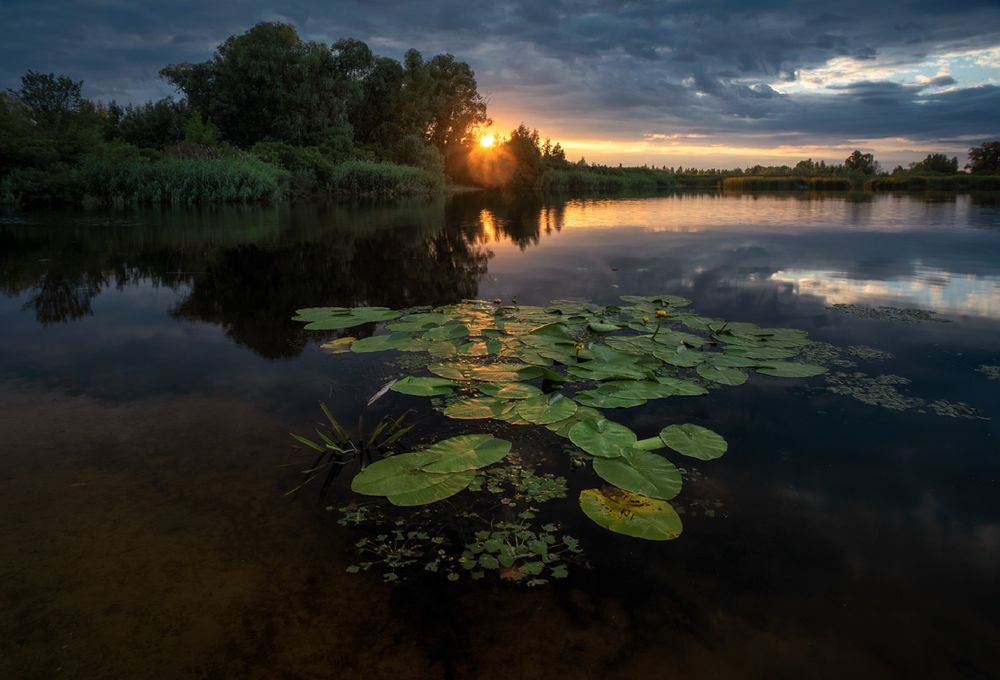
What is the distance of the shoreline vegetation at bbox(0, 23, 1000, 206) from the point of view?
61.4 ft

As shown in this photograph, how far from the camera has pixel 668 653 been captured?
63.6 inches

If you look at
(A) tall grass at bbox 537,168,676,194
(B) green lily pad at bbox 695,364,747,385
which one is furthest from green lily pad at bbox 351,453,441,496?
(A) tall grass at bbox 537,168,676,194

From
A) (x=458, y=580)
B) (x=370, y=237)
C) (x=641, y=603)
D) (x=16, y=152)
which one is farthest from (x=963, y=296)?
(x=16, y=152)

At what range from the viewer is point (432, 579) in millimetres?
1903

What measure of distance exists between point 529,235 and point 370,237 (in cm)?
360

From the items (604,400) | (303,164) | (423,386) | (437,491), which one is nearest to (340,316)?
(423,386)

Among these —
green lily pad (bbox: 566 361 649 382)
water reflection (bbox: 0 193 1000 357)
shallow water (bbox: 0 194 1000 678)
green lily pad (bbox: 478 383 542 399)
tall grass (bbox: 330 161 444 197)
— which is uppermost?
tall grass (bbox: 330 161 444 197)

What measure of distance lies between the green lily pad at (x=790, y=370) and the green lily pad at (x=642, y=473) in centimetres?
167

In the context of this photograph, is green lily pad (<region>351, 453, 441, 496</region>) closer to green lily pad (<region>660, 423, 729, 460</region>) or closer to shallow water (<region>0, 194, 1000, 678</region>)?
shallow water (<region>0, 194, 1000, 678</region>)

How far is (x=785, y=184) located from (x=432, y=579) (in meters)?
54.8

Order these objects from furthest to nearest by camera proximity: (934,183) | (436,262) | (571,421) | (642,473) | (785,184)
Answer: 1. (785,184)
2. (934,183)
3. (436,262)
4. (571,421)
5. (642,473)

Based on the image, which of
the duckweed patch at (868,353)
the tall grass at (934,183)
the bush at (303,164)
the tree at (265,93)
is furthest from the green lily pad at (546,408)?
the tall grass at (934,183)

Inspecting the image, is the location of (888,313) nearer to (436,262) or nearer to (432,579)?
(432,579)

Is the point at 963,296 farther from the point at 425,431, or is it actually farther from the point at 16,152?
the point at 16,152
